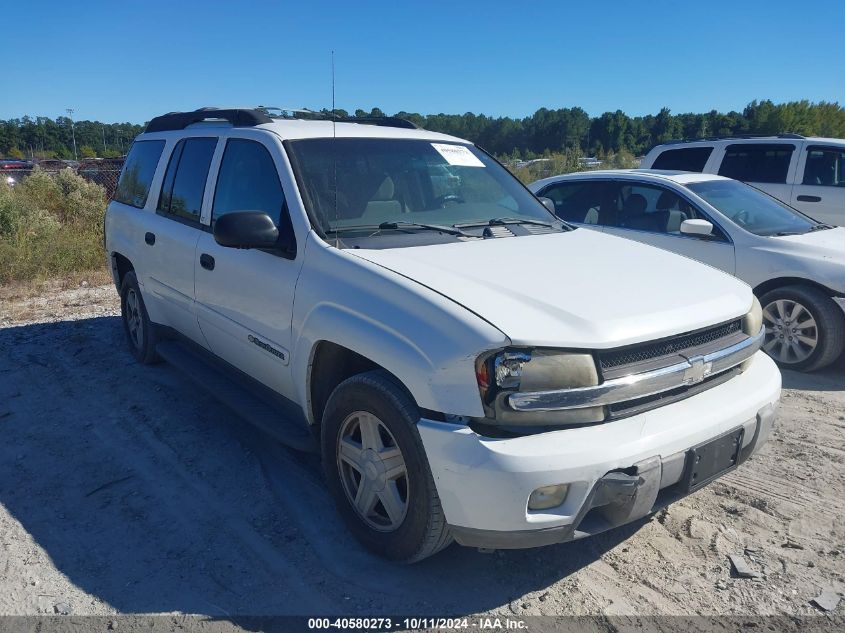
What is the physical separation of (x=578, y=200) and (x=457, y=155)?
324cm

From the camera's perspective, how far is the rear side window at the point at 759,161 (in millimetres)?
8969

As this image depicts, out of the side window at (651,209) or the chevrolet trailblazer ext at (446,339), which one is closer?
the chevrolet trailblazer ext at (446,339)

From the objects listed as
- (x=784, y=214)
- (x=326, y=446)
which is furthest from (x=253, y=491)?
(x=784, y=214)

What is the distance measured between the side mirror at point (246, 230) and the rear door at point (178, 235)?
1064 mm

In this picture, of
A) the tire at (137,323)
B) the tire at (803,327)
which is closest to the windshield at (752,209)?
the tire at (803,327)

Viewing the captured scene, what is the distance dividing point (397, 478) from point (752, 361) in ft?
6.01

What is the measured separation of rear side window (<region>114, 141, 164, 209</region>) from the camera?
5380 mm

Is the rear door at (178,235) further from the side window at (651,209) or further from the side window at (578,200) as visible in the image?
the side window at (651,209)

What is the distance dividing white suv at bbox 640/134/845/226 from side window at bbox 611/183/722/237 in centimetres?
291

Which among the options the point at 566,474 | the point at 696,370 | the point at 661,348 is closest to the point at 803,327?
the point at 696,370

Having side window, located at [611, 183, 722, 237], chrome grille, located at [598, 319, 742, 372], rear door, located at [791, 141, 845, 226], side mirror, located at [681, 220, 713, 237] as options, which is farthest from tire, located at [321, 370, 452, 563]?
rear door, located at [791, 141, 845, 226]

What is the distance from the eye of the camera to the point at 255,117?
426 cm

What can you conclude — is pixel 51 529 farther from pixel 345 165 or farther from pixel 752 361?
pixel 752 361

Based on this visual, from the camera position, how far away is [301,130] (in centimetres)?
399
